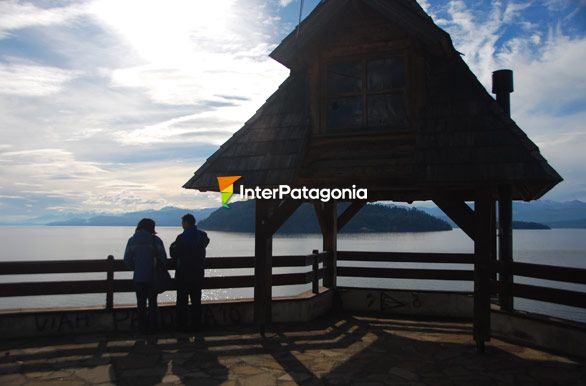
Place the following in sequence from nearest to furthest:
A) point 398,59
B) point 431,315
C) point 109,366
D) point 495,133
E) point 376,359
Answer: point 109,366 → point 376,359 → point 495,133 → point 398,59 → point 431,315

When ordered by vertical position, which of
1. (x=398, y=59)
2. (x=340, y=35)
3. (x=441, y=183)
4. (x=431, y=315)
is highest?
(x=340, y=35)

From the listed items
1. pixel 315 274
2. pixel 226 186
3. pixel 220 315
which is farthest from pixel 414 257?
pixel 226 186

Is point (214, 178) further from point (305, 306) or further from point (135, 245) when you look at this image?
point (305, 306)

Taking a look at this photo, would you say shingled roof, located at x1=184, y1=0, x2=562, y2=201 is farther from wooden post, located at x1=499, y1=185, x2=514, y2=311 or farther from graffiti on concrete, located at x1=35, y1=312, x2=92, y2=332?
graffiti on concrete, located at x1=35, y1=312, x2=92, y2=332

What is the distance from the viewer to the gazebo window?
8.95 meters

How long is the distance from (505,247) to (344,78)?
4.34 meters

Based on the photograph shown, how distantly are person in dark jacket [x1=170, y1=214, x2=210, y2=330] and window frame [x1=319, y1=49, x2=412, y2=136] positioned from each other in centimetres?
322

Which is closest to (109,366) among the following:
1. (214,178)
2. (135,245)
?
(135,245)

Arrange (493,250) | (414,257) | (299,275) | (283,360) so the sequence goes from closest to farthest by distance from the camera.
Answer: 1. (283,360)
2. (493,250)
3. (299,275)
4. (414,257)

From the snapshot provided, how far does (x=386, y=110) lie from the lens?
902cm

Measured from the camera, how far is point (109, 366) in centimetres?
697

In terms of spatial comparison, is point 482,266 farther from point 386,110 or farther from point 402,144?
point 386,110

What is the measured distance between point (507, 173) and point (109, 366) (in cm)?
664

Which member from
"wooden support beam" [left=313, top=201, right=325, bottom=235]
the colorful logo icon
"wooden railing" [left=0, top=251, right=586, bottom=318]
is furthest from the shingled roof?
"wooden support beam" [left=313, top=201, right=325, bottom=235]
